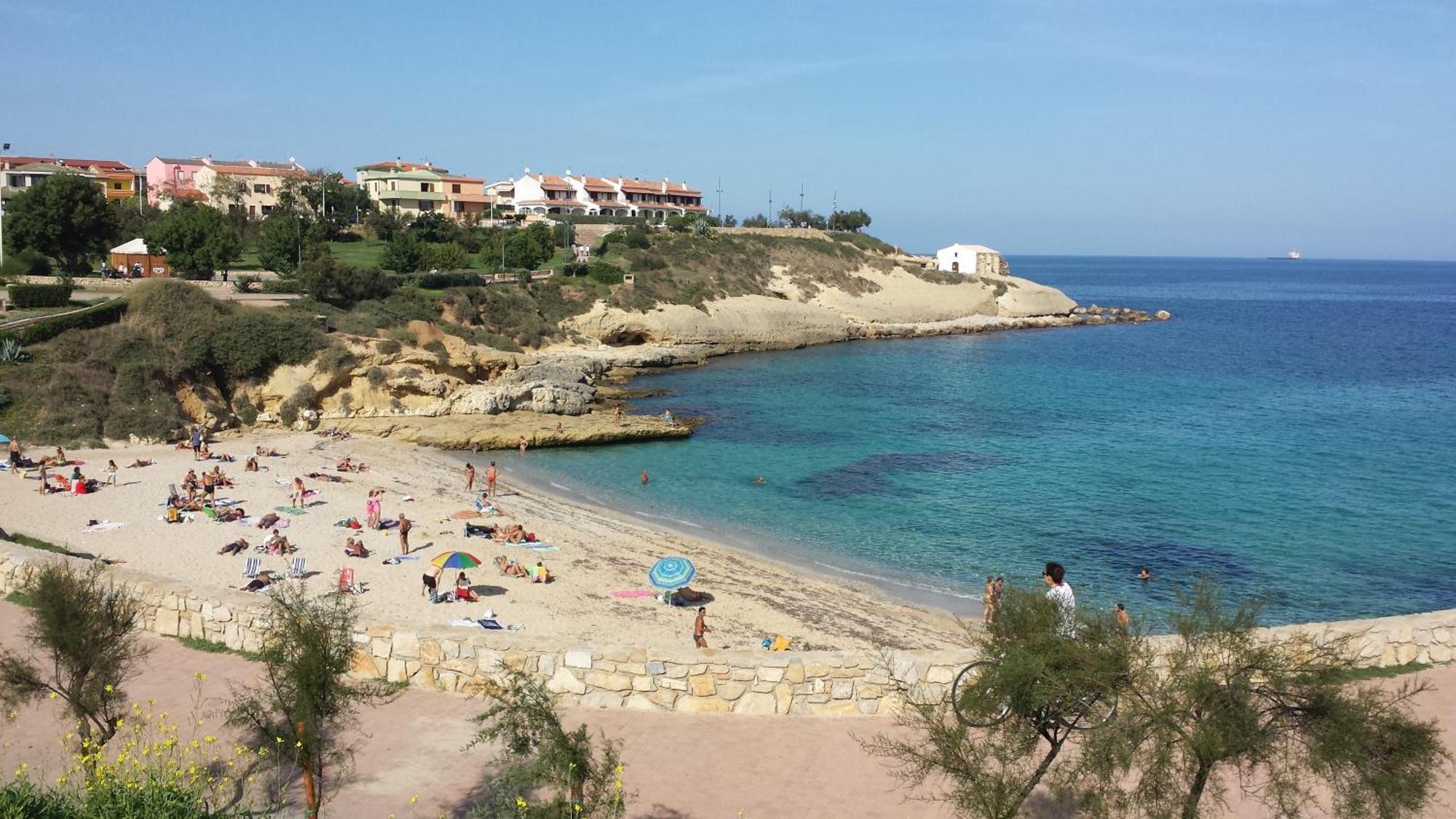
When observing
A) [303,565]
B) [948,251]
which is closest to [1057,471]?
[303,565]

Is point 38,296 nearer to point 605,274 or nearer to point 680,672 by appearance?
point 605,274

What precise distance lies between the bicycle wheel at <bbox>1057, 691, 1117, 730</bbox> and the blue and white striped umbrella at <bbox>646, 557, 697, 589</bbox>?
11.3 metres

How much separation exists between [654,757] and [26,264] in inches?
1968

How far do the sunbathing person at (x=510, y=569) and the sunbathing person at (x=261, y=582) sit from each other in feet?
13.3

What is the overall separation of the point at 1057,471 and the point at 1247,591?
37.5 ft

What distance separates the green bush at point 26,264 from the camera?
4613 centimetres

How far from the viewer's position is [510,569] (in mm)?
20109

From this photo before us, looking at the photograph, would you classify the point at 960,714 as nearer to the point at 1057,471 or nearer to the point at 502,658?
the point at 502,658

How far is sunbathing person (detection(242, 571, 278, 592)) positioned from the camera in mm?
18203

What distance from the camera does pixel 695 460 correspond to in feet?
111

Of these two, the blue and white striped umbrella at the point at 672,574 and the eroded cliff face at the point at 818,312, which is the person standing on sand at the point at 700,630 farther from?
the eroded cliff face at the point at 818,312

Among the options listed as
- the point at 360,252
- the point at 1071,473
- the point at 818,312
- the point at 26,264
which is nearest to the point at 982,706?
the point at 1071,473

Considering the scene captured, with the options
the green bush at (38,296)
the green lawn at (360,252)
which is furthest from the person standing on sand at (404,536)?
the green lawn at (360,252)

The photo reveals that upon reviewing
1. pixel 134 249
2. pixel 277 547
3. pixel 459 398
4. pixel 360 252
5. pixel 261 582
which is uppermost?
pixel 360 252
